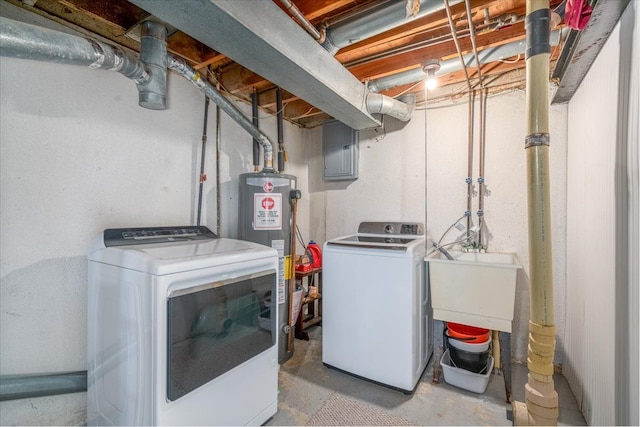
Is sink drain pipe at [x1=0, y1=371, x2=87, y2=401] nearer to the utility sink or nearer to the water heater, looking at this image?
the water heater

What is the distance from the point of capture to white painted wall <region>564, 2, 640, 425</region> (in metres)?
1.07

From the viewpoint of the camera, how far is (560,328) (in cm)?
213

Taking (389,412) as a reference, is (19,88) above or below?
above

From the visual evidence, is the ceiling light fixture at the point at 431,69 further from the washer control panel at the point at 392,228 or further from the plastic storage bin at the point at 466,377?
the plastic storage bin at the point at 466,377

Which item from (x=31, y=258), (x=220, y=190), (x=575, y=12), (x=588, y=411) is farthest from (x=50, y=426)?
(x=575, y=12)

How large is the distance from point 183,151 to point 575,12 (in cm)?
234

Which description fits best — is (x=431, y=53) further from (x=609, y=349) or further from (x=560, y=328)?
(x=560, y=328)

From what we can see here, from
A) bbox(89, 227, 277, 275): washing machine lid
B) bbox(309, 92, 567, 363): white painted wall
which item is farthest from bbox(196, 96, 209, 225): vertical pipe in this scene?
bbox(309, 92, 567, 363): white painted wall

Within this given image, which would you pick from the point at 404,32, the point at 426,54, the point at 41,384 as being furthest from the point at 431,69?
the point at 41,384

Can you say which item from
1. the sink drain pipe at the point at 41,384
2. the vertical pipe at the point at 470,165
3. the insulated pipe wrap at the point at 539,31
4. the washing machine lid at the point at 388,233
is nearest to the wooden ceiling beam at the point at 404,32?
the insulated pipe wrap at the point at 539,31

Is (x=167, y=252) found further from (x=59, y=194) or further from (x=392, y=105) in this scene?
(x=392, y=105)

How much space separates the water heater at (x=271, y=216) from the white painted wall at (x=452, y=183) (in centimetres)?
100

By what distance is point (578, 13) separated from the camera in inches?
44.3

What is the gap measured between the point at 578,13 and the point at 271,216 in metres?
1.97
